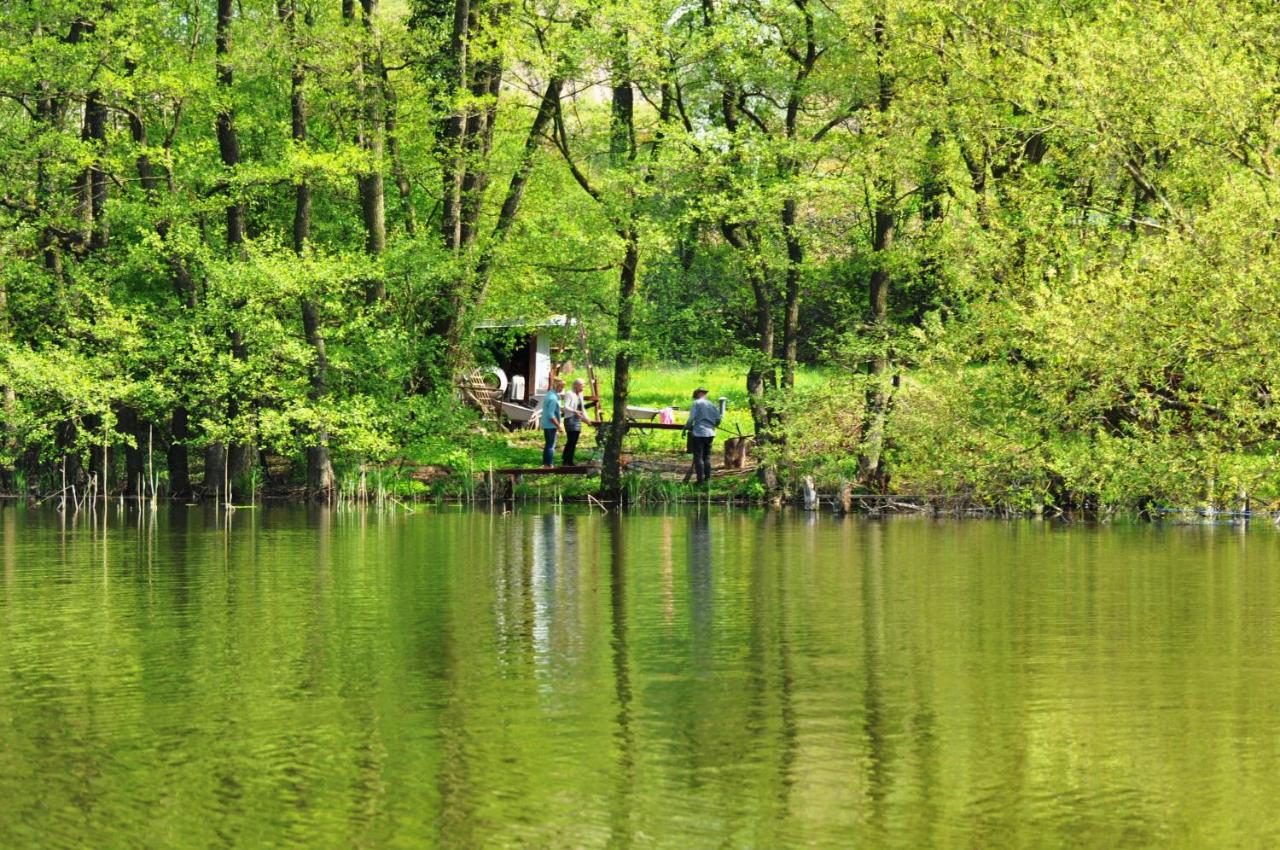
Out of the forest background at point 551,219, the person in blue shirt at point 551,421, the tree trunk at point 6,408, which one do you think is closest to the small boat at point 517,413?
the forest background at point 551,219

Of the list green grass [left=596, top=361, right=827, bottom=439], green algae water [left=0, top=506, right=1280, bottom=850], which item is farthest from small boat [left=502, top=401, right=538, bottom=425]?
green algae water [left=0, top=506, right=1280, bottom=850]

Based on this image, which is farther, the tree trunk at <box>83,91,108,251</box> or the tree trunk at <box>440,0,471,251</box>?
the tree trunk at <box>440,0,471,251</box>

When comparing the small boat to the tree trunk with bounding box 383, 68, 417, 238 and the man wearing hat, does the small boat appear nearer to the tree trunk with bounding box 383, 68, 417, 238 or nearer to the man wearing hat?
the tree trunk with bounding box 383, 68, 417, 238

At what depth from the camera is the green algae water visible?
920 centimetres

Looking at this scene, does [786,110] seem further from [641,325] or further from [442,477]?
[442,477]

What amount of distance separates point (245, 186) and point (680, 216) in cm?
998

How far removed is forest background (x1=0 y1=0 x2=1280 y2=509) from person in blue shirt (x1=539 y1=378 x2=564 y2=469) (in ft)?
5.43

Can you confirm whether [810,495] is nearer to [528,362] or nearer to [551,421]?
[551,421]

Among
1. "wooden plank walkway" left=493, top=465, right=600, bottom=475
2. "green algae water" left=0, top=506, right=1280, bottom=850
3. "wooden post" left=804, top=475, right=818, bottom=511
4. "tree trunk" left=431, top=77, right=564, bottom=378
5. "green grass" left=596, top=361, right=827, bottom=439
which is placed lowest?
"green algae water" left=0, top=506, right=1280, bottom=850

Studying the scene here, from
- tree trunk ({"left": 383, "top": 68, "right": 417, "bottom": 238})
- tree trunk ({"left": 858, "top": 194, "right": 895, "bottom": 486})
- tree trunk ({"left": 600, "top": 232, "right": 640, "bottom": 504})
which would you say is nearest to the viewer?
tree trunk ({"left": 858, "top": 194, "right": 895, "bottom": 486})

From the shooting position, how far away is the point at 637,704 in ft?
41.6

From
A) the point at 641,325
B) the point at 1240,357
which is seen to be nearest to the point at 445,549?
the point at 1240,357

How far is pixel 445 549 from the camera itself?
2752 cm

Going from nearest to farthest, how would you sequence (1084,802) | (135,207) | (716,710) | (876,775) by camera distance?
(1084,802)
(876,775)
(716,710)
(135,207)
